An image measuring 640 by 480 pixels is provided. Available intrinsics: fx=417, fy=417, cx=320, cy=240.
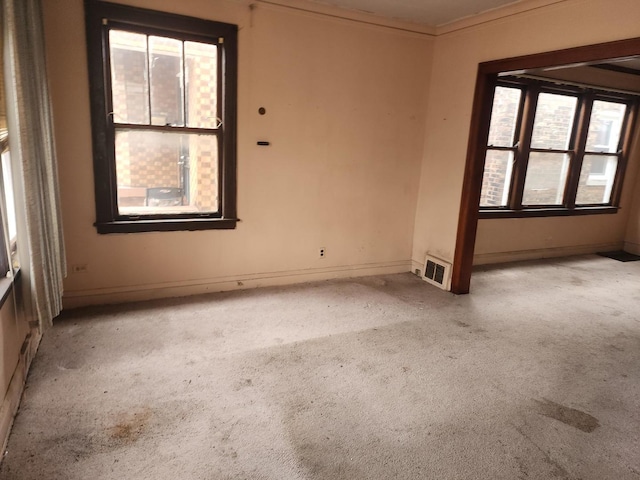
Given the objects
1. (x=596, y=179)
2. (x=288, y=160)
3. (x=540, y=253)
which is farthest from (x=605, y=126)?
(x=288, y=160)

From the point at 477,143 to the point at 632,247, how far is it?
4.10m

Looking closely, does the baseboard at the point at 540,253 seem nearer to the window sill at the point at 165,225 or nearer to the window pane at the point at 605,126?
the window pane at the point at 605,126

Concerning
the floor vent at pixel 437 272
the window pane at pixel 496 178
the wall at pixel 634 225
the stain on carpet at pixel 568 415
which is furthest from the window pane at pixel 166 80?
the wall at pixel 634 225

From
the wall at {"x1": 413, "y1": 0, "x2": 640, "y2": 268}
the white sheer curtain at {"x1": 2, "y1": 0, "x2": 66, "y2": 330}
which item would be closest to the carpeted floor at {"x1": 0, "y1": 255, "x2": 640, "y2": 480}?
the white sheer curtain at {"x1": 2, "y1": 0, "x2": 66, "y2": 330}

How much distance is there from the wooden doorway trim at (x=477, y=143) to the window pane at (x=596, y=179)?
2.87 metres

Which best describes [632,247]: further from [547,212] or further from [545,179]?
[545,179]

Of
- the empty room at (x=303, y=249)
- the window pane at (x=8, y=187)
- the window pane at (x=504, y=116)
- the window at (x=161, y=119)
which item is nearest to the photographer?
the empty room at (x=303, y=249)

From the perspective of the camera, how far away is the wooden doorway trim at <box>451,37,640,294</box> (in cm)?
325

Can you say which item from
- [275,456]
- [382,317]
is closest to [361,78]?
[382,317]

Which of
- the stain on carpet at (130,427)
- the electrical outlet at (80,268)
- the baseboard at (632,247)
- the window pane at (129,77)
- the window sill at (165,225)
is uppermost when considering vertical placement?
the window pane at (129,77)

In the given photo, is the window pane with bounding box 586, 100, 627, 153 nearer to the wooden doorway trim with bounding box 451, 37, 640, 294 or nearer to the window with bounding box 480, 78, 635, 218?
the window with bounding box 480, 78, 635, 218

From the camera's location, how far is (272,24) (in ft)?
11.7

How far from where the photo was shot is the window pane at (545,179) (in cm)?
545

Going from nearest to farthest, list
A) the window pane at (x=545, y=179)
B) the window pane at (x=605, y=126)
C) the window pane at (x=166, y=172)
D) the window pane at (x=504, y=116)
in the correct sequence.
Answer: the window pane at (x=166, y=172) < the window pane at (x=504, y=116) < the window pane at (x=545, y=179) < the window pane at (x=605, y=126)
